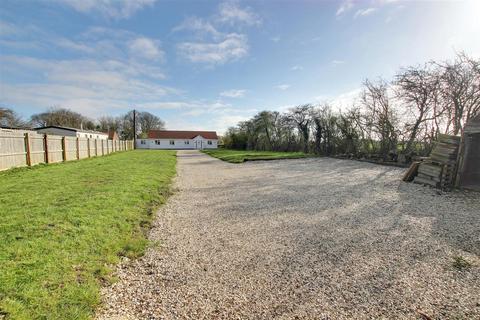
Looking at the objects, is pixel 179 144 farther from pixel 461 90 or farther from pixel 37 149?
pixel 461 90

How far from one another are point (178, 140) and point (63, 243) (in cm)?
5426

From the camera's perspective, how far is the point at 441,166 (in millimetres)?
7816

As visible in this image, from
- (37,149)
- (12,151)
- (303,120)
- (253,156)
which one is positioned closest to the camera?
(12,151)

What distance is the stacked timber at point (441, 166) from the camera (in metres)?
7.74

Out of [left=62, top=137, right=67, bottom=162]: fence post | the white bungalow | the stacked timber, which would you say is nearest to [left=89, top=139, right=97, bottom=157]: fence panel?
[left=62, top=137, right=67, bottom=162]: fence post

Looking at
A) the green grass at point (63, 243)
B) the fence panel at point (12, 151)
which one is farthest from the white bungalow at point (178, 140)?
the green grass at point (63, 243)

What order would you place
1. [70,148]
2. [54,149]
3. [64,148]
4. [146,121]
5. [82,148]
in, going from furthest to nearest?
[146,121] < [82,148] < [70,148] < [64,148] < [54,149]

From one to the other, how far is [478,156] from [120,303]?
11.2 meters

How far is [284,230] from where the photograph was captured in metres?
Answer: 4.08

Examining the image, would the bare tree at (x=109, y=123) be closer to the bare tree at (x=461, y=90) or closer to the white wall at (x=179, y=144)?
the white wall at (x=179, y=144)

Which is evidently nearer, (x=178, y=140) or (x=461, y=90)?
(x=461, y=90)

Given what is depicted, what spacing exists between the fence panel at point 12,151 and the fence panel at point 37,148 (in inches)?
18.5

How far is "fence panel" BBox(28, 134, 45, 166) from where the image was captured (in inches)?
441

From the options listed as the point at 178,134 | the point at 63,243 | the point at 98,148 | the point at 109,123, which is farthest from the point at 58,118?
the point at 63,243
